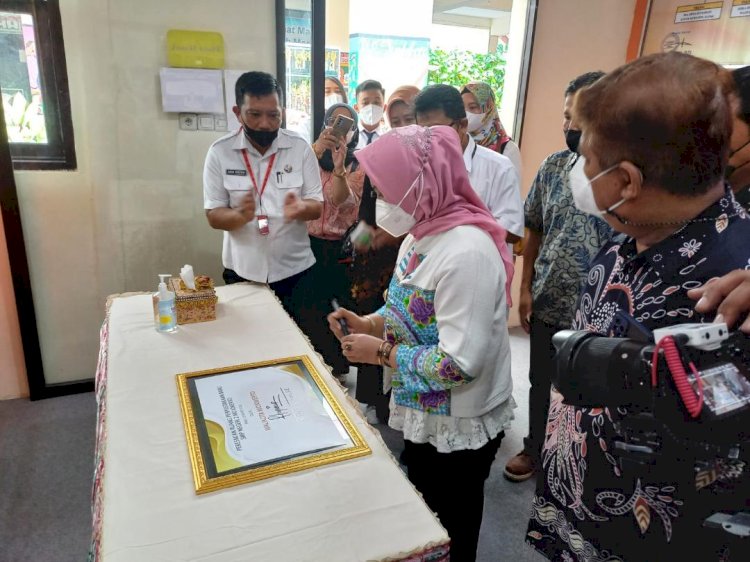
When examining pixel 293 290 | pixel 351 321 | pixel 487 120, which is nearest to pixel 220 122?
pixel 293 290

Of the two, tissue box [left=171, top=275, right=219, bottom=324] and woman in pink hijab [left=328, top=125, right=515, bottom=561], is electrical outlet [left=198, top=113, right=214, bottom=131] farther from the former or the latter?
woman in pink hijab [left=328, top=125, right=515, bottom=561]

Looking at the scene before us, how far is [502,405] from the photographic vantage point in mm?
1282

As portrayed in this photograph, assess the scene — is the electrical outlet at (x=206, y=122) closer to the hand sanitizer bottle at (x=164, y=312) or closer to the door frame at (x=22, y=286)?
the door frame at (x=22, y=286)

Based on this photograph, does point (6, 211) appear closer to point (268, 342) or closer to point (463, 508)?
point (268, 342)

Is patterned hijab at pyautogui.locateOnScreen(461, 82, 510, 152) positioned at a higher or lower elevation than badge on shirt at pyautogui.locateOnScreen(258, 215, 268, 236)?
higher

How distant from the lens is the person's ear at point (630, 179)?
727 millimetres

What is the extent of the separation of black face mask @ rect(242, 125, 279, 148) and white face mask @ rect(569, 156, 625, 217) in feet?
5.17

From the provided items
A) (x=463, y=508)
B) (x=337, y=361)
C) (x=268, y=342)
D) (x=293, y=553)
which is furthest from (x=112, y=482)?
(x=337, y=361)

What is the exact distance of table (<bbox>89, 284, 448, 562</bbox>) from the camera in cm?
81

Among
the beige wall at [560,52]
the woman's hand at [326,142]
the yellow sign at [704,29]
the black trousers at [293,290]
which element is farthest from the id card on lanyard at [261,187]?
the yellow sign at [704,29]

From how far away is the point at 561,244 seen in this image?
1.75 meters

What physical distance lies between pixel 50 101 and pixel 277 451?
2.19 metres

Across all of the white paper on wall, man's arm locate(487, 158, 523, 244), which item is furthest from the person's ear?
A: the white paper on wall

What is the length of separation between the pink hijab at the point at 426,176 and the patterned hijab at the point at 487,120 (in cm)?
143
